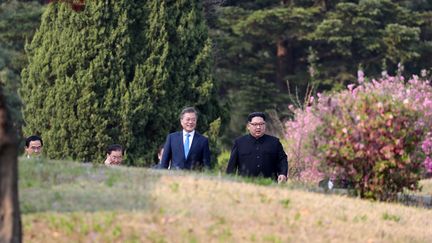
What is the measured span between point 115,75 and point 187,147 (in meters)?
9.43

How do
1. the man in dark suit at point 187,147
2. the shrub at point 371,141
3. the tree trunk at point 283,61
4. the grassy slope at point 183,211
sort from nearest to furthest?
the grassy slope at point 183,211, the shrub at point 371,141, the man in dark suit at point 187,147, the tree trunk at point 283,61

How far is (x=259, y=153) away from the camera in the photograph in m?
15.4

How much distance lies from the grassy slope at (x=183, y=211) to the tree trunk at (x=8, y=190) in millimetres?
637

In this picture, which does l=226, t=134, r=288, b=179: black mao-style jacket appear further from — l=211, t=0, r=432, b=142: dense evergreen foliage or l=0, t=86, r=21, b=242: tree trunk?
l=211, t=0, r=432, b=142: dense evergreen foliage

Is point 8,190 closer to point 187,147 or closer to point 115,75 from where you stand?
point 187,147

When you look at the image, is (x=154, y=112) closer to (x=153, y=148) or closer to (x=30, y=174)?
(x=153, y=148)

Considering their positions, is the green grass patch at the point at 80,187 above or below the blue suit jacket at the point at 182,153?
below

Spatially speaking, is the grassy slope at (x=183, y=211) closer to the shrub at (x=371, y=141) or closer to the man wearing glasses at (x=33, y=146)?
the shrub at (x=371, y=141)

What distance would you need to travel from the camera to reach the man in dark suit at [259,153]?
15367 mm

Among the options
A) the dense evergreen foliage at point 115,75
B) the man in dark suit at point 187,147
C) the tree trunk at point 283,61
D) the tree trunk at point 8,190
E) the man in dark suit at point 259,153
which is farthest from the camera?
the tree trunk at point 283,61

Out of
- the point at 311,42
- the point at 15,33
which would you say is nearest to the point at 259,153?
the point at 15,33

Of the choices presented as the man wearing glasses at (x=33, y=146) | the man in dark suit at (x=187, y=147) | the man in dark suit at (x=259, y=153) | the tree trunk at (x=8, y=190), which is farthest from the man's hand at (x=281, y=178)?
the tree trunk at (x=8, y=190)

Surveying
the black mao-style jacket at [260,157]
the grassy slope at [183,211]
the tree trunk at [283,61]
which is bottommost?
the grassy slope at [183,211]

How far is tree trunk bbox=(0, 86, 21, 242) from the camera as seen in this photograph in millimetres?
10023
